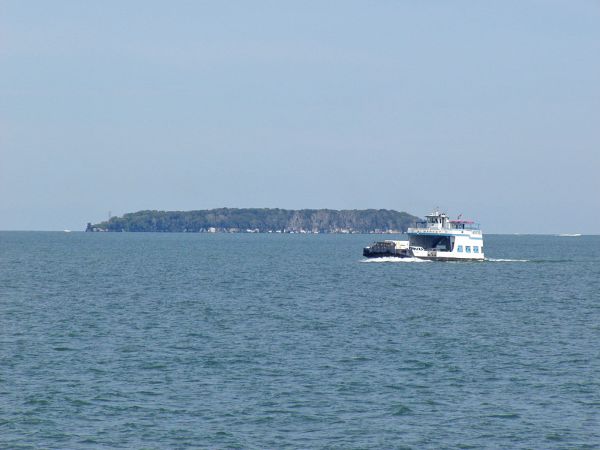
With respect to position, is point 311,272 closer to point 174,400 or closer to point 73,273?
point 73,273

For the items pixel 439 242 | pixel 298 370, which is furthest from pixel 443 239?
pixel 298 370

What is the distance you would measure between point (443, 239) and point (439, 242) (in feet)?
3.10

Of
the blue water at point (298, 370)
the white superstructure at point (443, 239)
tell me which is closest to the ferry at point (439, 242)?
the white superstructure at point (443, 239)

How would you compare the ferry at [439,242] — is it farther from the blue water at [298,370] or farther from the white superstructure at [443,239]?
the blue water at [298,370]

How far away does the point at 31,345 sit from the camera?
53875mm

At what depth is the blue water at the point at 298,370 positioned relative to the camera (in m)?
34.7

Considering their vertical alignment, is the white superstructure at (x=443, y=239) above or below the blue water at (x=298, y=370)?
above

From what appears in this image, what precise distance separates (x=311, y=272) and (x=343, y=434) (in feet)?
329

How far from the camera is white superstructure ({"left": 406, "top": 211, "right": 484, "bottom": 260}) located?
140 metres

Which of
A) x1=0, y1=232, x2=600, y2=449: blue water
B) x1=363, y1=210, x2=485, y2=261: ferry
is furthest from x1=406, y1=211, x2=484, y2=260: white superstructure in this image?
x1=0, y1=232, x2=600, y2=449: blue water

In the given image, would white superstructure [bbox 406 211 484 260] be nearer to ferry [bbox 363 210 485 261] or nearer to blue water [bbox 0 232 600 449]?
ferry [bbox 363 210 485 261]

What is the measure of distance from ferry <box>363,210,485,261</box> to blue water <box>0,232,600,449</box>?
1886 inches

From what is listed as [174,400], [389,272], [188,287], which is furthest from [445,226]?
[174,400]

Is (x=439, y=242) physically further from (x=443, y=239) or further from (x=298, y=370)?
(x=298, y=370)
